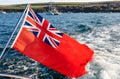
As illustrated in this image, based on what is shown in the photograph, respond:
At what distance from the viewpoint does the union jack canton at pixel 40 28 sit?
488 inches

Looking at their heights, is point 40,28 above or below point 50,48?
above

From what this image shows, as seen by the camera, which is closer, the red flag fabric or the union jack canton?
the red flag fabric

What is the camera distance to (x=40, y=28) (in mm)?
12461

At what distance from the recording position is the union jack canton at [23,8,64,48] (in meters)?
12.4

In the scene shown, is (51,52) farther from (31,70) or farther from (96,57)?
(96,57)

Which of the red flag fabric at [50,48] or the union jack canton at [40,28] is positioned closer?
the red flag fabric at [50,48]

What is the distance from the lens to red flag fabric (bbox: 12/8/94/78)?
12.0m

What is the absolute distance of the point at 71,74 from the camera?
39.5 ft

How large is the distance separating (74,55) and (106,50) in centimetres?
1539

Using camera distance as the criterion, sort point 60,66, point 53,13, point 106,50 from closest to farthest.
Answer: point 60,66 < point 106,50 < point 53,13

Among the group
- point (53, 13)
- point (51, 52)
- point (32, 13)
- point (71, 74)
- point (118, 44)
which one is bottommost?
point (53, 13)

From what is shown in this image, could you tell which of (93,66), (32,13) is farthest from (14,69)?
(32,13)

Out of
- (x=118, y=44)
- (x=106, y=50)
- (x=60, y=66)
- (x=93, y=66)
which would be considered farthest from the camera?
(x=118, y=44)

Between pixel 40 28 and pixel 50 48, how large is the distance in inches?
33.9
